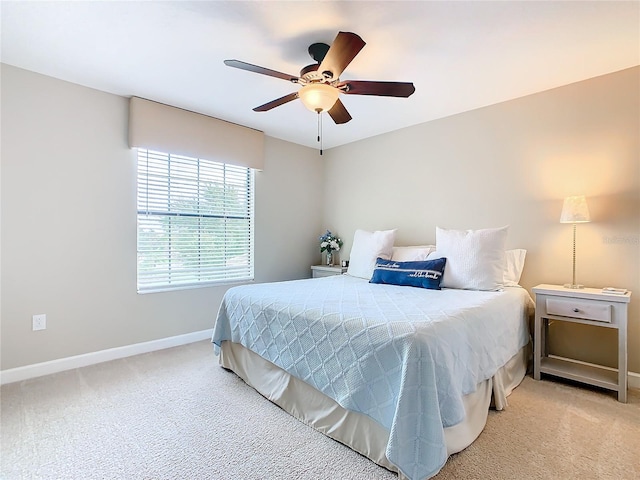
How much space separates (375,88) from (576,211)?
1.82 metres

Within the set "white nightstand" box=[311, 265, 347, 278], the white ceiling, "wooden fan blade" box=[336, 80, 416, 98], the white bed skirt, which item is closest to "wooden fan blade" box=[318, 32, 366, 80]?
"wooden fan blade" box=[336, 80, 416, 98]

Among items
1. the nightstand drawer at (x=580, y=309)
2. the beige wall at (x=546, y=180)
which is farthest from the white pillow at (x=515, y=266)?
the nightstand drawer at (x=580, y=309)

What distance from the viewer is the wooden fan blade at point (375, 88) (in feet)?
6.63

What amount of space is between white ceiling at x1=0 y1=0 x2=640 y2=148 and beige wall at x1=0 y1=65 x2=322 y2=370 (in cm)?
26

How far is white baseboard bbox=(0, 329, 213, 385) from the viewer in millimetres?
2518

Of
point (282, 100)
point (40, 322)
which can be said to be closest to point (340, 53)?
point (282, 100)

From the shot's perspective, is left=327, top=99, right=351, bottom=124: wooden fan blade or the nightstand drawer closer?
the nightstand drawer

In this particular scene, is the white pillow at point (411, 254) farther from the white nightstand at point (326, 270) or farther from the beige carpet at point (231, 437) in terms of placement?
the beige carpet at point (231, 437)

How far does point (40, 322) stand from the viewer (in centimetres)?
264

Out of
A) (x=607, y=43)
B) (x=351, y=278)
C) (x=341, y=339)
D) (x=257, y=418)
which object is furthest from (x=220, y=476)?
(x=607, y=43)

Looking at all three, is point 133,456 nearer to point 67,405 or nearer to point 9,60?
point 67,405

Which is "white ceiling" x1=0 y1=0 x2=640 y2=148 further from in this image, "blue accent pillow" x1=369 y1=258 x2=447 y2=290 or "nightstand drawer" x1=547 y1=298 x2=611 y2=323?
"nightstand drawer" x1=547 y1=298 x2=611 y2=323

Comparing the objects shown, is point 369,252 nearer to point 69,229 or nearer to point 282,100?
point 282,100

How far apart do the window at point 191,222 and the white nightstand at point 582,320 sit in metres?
3.09
